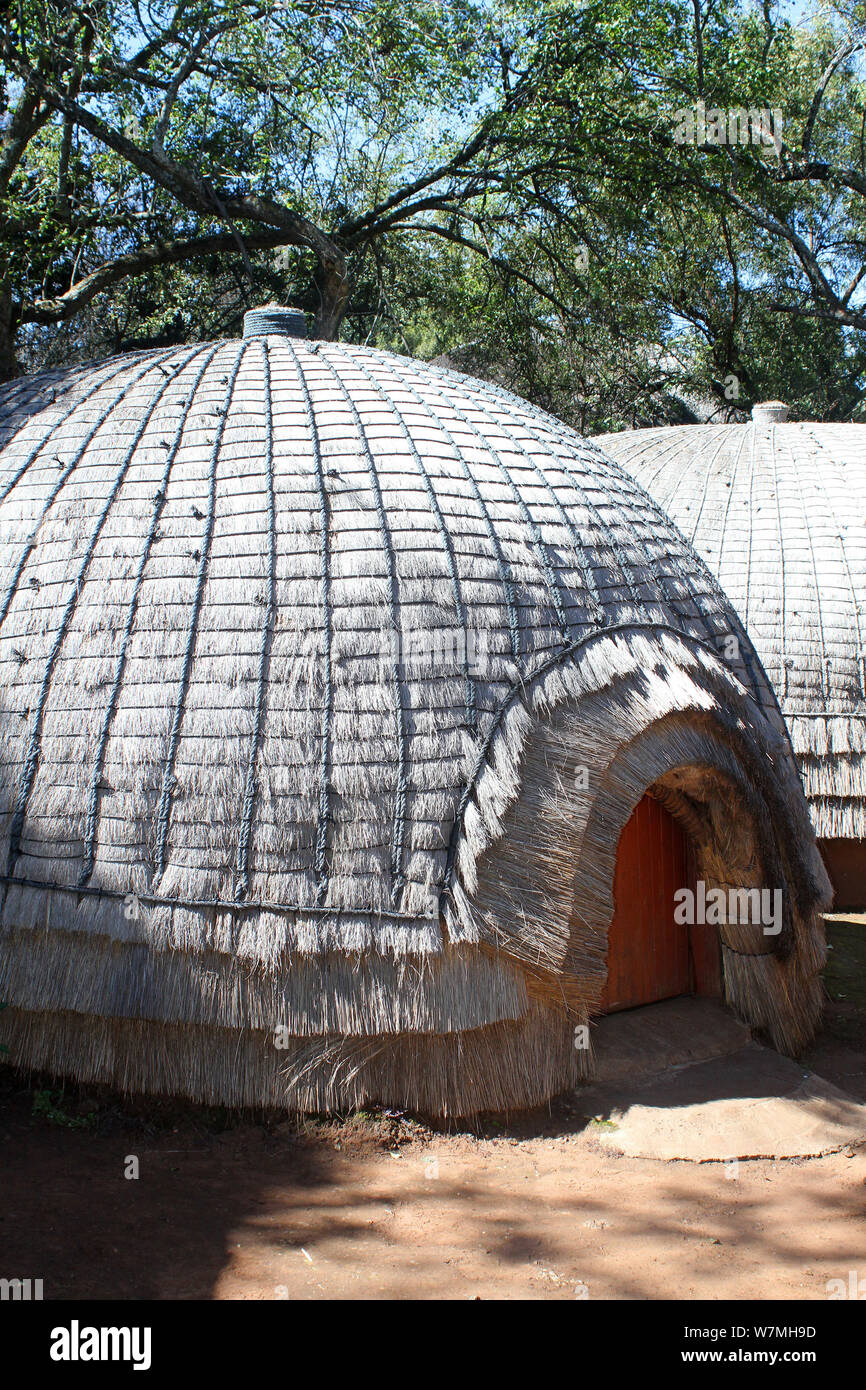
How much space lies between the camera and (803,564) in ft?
30.5

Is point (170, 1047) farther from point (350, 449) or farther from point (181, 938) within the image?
point (350, 449)

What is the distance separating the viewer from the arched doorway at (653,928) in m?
6.03

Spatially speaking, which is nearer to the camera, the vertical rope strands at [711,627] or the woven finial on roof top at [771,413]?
the vertical rope strands at [711,627]

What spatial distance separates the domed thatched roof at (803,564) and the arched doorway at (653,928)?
2858mm

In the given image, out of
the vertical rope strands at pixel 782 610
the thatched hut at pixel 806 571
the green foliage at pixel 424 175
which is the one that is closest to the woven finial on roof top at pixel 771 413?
the thatched hut at pixel 806 571

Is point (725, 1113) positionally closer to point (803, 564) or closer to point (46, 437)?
point (46, 437)

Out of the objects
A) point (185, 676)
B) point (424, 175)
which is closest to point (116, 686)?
point (185, 676)

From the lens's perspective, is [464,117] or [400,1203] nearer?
[400,1203]

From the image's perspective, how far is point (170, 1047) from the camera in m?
4.85

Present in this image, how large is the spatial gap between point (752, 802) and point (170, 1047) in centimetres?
337

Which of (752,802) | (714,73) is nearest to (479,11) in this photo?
(714,73)

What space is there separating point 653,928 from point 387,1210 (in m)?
2.48

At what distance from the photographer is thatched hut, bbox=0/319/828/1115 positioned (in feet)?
15.5

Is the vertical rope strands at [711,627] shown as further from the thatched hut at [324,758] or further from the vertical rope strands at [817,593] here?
the vertical rope strands at [817,593]
